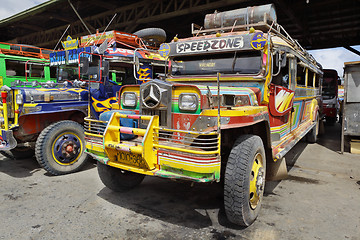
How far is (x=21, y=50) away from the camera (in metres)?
9.07

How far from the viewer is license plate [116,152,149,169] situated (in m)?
2.83

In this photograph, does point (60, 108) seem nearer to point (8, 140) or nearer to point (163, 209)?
point (8, 140)

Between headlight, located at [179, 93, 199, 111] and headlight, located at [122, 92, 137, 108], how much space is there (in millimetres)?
848

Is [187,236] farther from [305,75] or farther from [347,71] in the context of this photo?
[347,71]

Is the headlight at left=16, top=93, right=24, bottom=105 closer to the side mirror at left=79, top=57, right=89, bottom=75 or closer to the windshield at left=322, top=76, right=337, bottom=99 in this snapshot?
the side mirror at left=79, top=57, right=89, bottom=75

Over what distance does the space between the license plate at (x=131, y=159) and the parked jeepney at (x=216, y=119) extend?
0.04 ft

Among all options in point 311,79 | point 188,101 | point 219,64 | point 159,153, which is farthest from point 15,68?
point 311,79

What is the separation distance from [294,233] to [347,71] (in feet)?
18.4

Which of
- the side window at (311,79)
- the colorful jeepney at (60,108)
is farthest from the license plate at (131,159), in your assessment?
the side window at (311,79)

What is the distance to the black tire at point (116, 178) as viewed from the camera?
3777mm

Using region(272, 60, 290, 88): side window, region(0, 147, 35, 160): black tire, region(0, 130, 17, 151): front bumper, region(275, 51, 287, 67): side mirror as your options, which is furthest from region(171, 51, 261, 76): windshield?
region(0, 147, 35, 160): black tire

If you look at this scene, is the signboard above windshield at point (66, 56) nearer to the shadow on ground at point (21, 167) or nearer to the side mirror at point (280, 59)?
the shadow on ground at point (21, 167)

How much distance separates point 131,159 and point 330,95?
1213cm

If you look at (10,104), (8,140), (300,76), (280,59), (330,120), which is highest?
(280,59)
